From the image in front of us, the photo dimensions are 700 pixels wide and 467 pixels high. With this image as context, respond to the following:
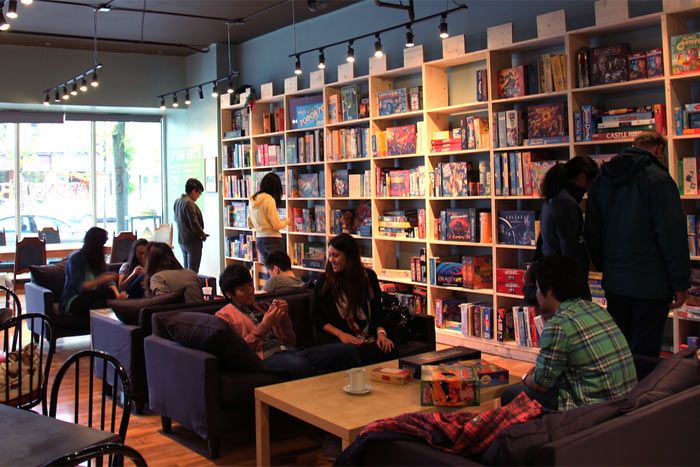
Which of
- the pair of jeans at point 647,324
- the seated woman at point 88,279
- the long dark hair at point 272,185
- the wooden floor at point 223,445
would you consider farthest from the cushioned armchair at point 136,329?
the long dark hair at point 272,185

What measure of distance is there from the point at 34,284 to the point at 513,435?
18.8ft

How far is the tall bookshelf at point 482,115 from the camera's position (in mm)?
5109

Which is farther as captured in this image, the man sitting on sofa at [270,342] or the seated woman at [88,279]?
the seated woman at [88,279]

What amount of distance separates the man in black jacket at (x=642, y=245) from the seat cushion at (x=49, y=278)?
16.3 ft

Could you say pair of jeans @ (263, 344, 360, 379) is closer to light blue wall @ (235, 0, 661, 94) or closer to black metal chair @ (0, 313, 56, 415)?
black metal chair @ (0, 313, 56, 415)

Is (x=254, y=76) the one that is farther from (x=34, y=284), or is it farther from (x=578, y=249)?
(x=578, y=249)

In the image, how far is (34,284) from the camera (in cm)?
673

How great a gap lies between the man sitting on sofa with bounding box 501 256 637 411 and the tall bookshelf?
8.03ft

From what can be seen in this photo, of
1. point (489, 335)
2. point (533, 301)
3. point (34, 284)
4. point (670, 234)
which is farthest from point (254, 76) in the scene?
point (670, 234)

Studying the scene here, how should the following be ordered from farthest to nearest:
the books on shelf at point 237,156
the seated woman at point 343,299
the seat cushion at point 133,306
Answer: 1. the books on shelf at point 237,156
2. the seat cushion at point 133,306
3. the seated woman at point 343,299

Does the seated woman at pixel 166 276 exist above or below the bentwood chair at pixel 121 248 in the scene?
below

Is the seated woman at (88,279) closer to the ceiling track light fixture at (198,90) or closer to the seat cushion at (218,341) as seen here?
the seat cushion at (218,341)

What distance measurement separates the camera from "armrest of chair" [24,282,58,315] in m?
6.39

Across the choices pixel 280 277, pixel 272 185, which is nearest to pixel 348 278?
pixel 280 277
